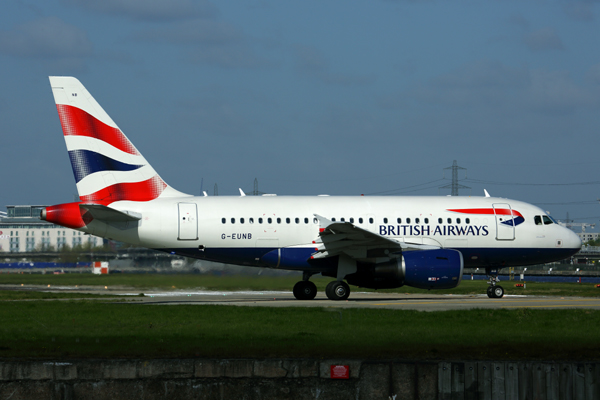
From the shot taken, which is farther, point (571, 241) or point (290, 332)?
point (571, 241)

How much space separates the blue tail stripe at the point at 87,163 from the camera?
27.6 meters

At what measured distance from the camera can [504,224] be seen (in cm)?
→ 2975

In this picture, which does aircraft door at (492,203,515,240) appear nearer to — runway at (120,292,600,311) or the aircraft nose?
runway at (120,292,600,311)

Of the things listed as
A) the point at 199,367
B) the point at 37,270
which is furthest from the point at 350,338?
the point at 37,270

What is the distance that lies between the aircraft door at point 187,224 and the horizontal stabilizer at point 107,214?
164 centimetres

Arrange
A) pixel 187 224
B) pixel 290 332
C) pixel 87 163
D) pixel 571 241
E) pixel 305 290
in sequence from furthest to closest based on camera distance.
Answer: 1. pixel 571 241
2. pixel 305 290
3. pixel 87 163
4. pixel 187 224
5. pixel 290 332

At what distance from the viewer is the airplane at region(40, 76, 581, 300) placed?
26.5 meters

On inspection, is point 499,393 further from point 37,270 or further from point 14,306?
point 37,270

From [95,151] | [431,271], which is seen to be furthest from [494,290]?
[95,151]

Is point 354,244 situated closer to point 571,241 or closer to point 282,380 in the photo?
point 571,241

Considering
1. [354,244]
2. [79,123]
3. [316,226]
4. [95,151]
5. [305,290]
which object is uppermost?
[79,123]

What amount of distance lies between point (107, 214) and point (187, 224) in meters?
3.10

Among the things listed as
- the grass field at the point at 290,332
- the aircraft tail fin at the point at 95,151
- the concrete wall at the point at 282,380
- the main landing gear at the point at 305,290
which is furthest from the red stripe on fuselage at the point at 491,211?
the concrete wall at the point at 282,380

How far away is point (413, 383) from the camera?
10805mm
